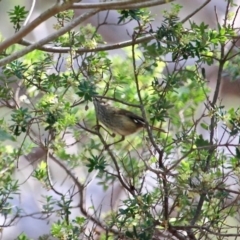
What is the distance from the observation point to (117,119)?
152cm

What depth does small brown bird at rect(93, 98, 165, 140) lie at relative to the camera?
59.4 inches

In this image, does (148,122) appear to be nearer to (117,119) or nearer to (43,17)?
(117,119)

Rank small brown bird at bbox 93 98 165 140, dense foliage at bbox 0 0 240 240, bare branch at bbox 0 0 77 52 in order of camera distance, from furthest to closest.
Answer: small brown bird at bbox 93 98 165 140, dense foliage at bbox 0 0 240 240, bare branch at bbox 0 0 77 52

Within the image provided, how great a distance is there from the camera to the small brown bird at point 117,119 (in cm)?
151

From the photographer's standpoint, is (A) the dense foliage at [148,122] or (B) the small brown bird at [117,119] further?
(B) the small brown bird at [117,119]

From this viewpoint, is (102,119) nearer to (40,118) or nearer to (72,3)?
(40,118)

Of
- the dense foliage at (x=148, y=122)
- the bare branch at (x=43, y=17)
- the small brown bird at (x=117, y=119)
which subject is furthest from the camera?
the small brown bird at (x=117, y=119)

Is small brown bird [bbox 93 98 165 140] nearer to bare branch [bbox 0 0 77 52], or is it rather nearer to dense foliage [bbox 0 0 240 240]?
dense foliage [bbox 0 0 240 240]

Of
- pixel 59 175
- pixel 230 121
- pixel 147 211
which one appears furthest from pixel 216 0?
pixel 147 211

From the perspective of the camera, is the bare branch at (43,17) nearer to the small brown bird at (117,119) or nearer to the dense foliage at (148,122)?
the dense foliage at (148,122)

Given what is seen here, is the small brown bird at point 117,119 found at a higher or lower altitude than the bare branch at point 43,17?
higher

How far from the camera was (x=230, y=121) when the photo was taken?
1.22 m

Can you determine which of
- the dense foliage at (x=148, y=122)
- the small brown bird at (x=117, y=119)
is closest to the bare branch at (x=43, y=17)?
the dense foliage at (x=148, y=122)

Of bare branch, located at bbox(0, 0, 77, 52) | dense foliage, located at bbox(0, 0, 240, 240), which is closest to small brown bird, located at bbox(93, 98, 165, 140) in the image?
dense foliage, located at bbox(0, 0, 240, 240)
